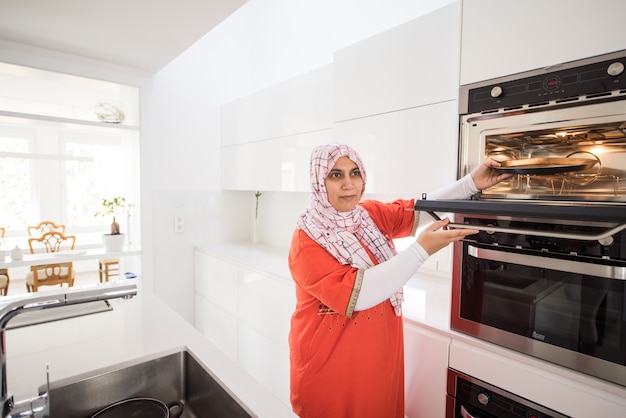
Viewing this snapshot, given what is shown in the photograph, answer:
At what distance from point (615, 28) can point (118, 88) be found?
2.41 metres

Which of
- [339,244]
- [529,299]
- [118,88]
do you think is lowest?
[529,299]

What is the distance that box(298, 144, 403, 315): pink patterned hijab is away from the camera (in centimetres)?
118

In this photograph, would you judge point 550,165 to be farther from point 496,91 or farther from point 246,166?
point 246,166

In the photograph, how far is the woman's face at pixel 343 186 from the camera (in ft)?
3.92

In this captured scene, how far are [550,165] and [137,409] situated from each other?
130 cm

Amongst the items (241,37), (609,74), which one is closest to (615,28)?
(609,74)

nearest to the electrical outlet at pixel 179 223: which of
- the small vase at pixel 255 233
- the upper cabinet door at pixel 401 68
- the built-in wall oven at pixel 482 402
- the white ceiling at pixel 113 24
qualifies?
the small vase at pixel 255 233

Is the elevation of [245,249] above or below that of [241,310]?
above

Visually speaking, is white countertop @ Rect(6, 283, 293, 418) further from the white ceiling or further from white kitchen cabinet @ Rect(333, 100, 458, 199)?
the white ceiling

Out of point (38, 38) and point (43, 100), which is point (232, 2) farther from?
point (43, 100)

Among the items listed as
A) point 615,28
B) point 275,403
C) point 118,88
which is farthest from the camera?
point 118,88

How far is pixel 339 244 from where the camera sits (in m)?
1.19

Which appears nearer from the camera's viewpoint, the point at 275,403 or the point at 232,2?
the point at 275,403

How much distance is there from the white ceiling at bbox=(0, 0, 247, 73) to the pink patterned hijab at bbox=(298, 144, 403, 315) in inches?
28.2
